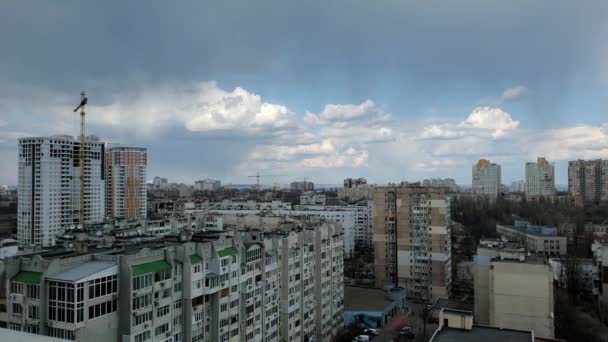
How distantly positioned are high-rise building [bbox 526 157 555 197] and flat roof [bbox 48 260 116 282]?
2540 inches

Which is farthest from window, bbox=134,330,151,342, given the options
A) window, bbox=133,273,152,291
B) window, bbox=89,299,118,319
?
window, bbox=133,273,152,291

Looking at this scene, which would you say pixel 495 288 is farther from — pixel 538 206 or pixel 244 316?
pixel 538 206

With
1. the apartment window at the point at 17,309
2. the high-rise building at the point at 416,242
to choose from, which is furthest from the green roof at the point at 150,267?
the high-rise building at the point at 416,242

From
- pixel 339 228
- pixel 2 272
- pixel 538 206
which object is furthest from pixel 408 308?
pixel 538 206

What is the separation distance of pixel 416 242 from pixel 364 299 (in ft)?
14.4

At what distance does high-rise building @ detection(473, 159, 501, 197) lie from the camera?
2830 inches

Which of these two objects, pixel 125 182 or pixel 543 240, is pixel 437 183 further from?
pixel 125 182

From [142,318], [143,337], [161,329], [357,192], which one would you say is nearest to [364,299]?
[161,329]

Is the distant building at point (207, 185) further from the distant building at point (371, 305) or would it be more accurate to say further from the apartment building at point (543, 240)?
the distant building at point (371, 305)

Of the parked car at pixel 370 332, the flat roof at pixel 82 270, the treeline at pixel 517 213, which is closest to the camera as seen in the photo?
the flat roof at pixel 82 270

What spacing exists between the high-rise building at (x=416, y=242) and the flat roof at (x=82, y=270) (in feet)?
50.9

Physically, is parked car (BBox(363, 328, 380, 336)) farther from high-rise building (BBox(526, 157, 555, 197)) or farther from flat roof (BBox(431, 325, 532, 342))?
high-rise building (BBox(526, 157, 555, 197))

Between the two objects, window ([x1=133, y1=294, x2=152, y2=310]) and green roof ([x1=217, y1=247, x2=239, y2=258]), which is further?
green roof ([x1=217, y1=247, x2=239, y2=258])

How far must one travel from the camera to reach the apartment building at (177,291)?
262 inches
